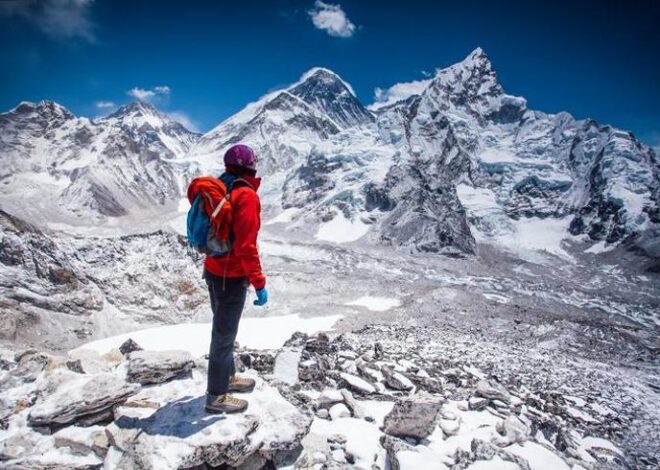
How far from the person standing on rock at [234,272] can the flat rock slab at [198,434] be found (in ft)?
0.87

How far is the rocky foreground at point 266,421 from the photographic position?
3.99 metres

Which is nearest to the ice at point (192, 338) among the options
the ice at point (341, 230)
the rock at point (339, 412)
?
the rock at point (339, 412)

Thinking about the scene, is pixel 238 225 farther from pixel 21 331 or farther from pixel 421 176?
pixel 421 176

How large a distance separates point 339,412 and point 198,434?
2.18m

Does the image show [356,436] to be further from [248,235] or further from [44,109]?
[44,109]

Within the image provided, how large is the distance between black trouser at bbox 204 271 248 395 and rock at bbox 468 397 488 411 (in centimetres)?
452

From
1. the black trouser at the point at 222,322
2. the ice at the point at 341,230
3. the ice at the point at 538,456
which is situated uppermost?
the ice at the point at 341,230

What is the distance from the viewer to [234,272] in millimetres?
4172

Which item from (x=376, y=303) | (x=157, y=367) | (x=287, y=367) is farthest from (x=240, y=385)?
(x=376, y=303)

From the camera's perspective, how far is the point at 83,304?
18.5 m

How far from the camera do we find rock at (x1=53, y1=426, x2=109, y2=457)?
3964mm

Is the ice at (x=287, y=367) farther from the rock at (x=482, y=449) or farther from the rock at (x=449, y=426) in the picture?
the rock at (x=482, y=449)

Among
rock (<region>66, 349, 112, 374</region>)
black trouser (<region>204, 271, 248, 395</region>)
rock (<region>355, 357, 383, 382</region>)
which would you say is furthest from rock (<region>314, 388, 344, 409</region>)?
rock (<region>66, 349, 112, 374</region>)

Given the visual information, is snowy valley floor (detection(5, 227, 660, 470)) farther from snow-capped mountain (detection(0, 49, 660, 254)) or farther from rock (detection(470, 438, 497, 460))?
snow-capped mountain (detection(0, 49, 660, 254))
